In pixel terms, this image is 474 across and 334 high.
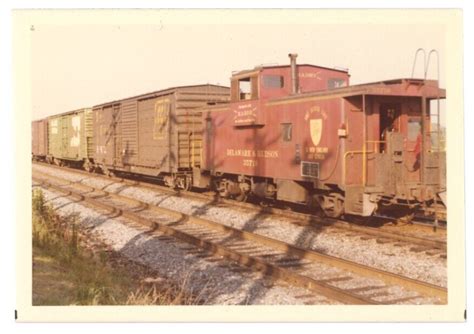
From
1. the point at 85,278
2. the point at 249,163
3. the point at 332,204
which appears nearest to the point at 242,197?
the point at 249,163

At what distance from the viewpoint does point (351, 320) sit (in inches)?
322

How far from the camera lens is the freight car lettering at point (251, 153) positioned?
15746mm

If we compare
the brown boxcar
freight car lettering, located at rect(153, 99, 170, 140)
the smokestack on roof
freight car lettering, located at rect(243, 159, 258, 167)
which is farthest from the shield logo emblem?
freight car lettering, located at rect(153, 99, 170, 140)

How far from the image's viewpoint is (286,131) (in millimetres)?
15055

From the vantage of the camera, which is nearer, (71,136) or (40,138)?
(71,136)

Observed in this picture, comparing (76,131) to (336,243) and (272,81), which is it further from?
→ (336,243)

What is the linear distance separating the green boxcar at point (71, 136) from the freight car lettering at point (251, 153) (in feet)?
49.6

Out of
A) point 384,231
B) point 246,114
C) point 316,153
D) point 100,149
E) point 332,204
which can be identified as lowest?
point 384,231

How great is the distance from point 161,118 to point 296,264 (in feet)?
38.4

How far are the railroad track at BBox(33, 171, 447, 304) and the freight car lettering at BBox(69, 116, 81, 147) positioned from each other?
668 inches

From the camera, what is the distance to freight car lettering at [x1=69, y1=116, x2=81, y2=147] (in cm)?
3201

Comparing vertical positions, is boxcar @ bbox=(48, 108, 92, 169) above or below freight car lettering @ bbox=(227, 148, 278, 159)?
above

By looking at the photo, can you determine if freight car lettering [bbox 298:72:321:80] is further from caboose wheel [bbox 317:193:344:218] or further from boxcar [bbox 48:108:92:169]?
boxcar [bbox 48:108:92:169]

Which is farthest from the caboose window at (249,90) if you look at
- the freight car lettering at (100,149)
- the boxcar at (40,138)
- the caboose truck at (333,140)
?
the boxcar at (40,138)
